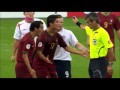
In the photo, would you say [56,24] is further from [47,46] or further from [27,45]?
[27,45]

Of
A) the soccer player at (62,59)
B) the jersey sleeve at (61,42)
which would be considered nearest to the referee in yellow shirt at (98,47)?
the soccer player at (62,59)

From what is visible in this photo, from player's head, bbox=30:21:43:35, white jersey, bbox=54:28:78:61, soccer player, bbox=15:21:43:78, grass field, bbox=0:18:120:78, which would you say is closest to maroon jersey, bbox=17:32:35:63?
soccer player, bbox=15:21:43:78

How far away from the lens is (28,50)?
7.58 metres

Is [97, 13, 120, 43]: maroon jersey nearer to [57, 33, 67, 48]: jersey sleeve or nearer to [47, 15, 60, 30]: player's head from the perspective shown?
[57, 33, 67, 48]: jersey sleeve

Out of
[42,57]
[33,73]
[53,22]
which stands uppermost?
[53,22]

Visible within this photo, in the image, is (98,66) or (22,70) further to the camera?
(98,66)

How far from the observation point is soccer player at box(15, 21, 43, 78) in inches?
293

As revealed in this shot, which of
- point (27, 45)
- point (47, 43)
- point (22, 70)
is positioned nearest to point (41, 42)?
point (47, 43)
